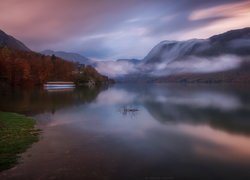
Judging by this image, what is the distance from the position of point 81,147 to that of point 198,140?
11.7 m

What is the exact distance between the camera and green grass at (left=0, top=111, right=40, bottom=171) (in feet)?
63.9

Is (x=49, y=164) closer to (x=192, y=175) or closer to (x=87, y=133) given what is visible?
(x=192, y=175)

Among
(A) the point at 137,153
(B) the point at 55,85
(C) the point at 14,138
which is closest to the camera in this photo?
(A) the point at 137,153

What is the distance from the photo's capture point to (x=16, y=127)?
30812 mm

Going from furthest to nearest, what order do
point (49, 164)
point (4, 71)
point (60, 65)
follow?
point (60, 65) → point (4, 71) → point (49, 164)

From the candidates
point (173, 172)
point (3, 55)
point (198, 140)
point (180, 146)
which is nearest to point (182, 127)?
point (198, 140)

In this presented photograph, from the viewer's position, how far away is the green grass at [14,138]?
19478 millimetres

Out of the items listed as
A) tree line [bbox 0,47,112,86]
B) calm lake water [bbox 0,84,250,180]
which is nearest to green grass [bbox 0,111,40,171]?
calm lake water [bbox 0,84,250,180]

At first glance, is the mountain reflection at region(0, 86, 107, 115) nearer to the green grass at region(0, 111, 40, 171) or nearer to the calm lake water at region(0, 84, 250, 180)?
the green grass at region(0, 111, 40, 171)

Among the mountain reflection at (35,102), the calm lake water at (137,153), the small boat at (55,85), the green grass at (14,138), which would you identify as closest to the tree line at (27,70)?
the small boat at (55,85)

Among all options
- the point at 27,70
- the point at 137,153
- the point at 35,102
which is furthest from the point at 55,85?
the point at 137,153

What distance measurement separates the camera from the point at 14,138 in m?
25.2

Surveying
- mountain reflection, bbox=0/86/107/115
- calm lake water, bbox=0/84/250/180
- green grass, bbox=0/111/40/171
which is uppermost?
green grass, bbox=0/111/40/171

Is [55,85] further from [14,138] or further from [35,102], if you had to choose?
[14,138]
